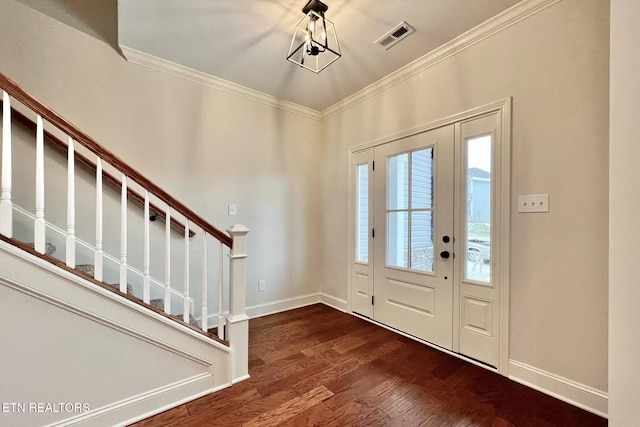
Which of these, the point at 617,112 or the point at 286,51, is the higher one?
the point at 286,51

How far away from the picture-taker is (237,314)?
184 cm

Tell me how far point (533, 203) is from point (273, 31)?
2.35 metres

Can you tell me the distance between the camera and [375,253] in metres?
2.87

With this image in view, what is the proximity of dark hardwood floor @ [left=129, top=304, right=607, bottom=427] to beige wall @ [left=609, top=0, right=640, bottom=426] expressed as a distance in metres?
0.56

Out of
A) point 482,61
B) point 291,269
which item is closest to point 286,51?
point 482,61

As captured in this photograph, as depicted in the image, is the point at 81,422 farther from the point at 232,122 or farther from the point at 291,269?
the point at 232,122

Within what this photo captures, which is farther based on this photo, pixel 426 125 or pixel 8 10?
pixel 426 125

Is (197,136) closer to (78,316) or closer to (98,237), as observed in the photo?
(98,237)

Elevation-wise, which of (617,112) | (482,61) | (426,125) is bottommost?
(617,112)

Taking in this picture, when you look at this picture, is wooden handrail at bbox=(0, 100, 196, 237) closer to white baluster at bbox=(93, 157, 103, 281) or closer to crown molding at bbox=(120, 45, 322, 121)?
white baluster at bbox=(93, 157, 103, 281)

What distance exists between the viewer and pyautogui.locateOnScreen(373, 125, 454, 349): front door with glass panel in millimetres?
2238

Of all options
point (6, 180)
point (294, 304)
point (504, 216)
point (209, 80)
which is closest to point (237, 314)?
point (6, 180)

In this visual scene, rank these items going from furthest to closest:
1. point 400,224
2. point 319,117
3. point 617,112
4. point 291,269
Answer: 1. point 319,117
2. point 291,269
3. point 400,224
4. point 617,112

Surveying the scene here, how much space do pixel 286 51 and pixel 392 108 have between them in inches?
46.5
